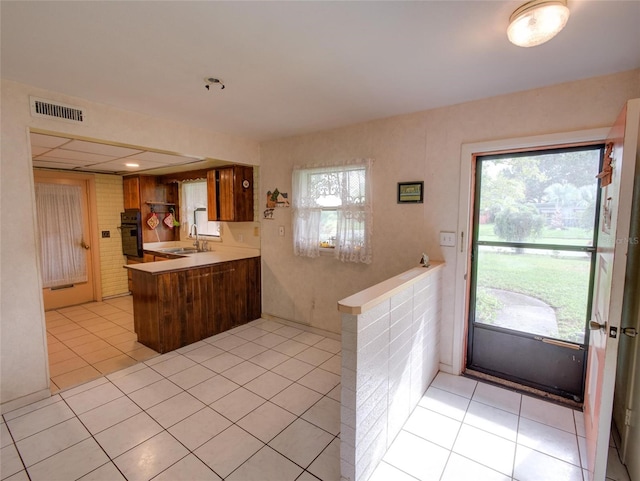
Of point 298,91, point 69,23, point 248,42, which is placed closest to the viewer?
point 69,23

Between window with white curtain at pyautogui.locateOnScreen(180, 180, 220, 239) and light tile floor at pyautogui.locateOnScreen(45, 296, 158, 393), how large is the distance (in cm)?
167

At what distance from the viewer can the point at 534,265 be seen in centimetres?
257

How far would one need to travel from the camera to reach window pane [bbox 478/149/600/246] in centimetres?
232

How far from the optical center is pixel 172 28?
158cm

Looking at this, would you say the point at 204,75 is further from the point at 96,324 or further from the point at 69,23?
the point at 96,324

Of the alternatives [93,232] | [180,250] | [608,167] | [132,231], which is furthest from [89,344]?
[608,167]

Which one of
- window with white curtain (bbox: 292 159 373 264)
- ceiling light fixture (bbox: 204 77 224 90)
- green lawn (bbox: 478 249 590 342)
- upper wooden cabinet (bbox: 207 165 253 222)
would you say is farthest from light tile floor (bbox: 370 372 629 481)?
upper wooden cabinet (bbox: 207 165 253 222)

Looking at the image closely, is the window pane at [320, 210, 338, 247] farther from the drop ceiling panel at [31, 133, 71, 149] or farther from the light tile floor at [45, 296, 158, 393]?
the drop ceiling panel at [31, 133, 71, 149]

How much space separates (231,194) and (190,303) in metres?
1.51

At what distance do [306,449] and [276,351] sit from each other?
4.74 ft

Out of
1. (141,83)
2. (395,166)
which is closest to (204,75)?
Answer: (141,83)

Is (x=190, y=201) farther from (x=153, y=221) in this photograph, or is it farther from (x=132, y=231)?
(x=132, y=231)

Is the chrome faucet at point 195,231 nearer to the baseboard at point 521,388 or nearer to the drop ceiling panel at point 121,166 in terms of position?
the drop ceiling panel at point 121,166

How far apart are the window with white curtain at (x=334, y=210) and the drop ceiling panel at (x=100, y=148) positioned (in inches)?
74.8
